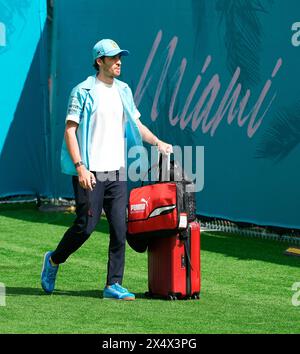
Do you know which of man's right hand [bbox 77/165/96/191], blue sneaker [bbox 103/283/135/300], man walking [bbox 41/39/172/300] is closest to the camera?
man's right hand [bbox 77/165/96/191]

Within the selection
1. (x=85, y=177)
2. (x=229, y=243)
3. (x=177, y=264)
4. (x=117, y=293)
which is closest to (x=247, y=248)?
(x=229, y=243)

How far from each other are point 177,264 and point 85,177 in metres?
0.90

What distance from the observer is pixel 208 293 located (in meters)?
7.89

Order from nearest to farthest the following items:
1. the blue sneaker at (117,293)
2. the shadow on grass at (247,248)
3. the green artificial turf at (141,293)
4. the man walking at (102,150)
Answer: the green artificial turf at (141,293) → the man walking at (102,150) → the blue sneaker at (117,293) → the shadow on grass at (247,248)

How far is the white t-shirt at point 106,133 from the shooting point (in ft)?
24.1

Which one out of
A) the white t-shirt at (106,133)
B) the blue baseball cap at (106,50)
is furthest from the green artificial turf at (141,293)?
the blue baseball cap at (106,50)

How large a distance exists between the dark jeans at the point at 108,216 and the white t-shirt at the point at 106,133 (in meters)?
0.11

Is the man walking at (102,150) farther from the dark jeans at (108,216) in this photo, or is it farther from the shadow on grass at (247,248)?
the shadow on grass at (247,248)

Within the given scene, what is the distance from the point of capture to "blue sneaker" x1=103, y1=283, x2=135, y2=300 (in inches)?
292

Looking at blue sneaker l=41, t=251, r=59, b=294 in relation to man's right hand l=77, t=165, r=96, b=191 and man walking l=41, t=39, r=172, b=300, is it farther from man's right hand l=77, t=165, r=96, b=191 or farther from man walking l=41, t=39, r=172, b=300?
man's right hand l=77, t=165, r=96, b=191

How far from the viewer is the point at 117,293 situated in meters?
7.41

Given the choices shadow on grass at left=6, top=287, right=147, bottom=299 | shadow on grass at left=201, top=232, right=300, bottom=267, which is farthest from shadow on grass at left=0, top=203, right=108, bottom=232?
shadow on grass at left=6, top=287, right=147, bottom=299

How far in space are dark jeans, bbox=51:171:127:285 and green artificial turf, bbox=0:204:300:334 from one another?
11.6 inches
